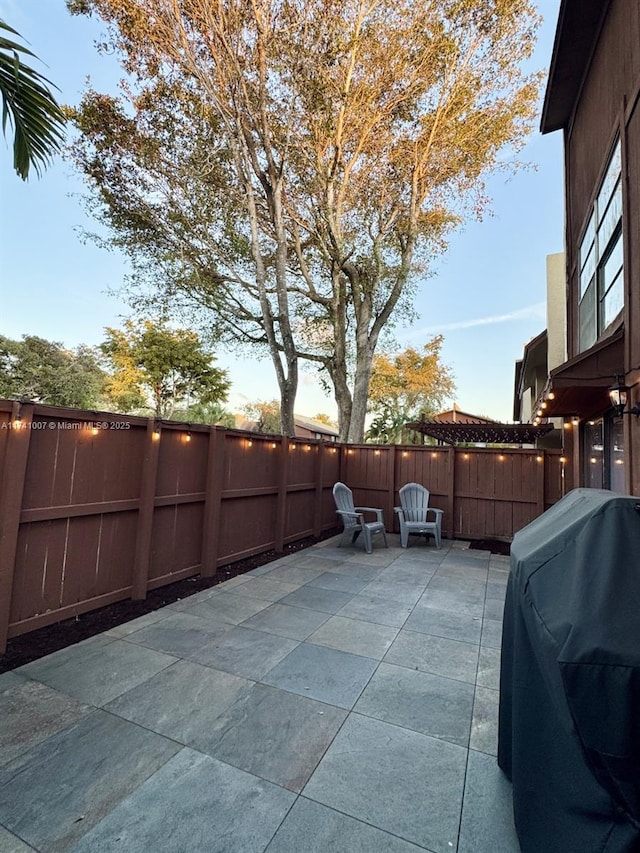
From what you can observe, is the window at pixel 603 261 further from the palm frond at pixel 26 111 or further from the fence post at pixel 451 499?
the palm frond at pixel 26 111

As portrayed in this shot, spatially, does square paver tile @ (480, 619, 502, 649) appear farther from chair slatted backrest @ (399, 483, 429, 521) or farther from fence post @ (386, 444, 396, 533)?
fence post @ (386, 444, 396, 533)

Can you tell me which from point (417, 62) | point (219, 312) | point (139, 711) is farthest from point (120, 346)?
point (139, 711)

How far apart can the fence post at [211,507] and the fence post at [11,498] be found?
5.93 feet

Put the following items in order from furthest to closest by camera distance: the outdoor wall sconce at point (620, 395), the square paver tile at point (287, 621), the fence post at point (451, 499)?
the fence post at point (451, 499), the outdoor wall sconce at point (620, 395), the square paver tile at point (287, 621)

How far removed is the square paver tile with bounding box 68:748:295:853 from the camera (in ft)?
4.24

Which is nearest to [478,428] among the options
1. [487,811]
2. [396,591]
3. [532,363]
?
[396,591]

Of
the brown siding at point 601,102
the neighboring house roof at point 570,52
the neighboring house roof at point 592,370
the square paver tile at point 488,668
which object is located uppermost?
the neighboring house roof at point 570,52

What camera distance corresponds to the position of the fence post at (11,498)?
2.46m

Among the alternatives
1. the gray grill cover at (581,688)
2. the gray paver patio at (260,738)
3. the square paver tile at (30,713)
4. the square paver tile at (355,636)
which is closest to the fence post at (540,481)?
the gray paver patio at (260,738)

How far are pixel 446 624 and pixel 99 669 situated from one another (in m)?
2.53

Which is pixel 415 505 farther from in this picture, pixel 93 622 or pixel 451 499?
pixel 93 622

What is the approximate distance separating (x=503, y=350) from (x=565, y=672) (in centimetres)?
1864

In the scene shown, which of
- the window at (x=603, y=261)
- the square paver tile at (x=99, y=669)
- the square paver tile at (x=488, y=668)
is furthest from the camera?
the window at (x=603, y=261)

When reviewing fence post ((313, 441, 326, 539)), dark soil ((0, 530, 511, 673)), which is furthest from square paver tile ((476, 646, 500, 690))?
fence post ((313, 441, 326, 539))
